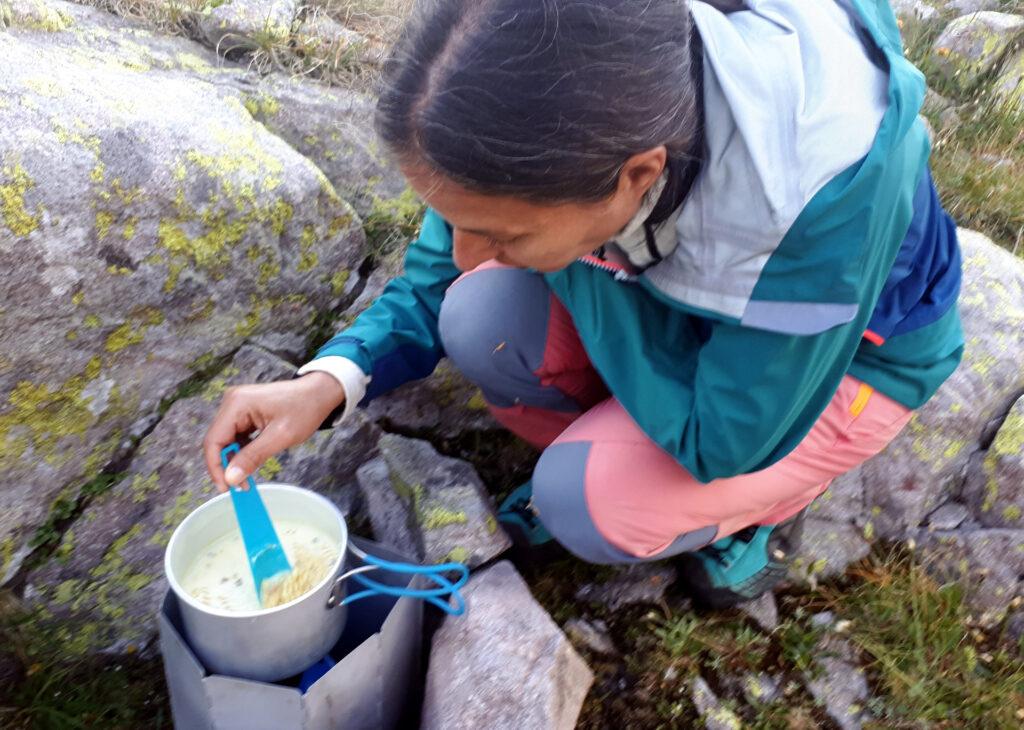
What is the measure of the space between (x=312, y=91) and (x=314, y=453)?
1.26 m

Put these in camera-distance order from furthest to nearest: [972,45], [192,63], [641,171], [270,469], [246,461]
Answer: [972,45]
[192,63]
[270,469]
[246,461]
[641,171]

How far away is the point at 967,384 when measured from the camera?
2.26 meters

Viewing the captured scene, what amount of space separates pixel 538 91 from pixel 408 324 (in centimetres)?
99

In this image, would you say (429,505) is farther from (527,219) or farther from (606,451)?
(527,219)

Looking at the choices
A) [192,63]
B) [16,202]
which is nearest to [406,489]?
[16,202]

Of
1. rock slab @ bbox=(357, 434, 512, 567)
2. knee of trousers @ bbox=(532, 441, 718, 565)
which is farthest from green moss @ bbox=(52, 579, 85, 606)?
knee of trousers @ bbox=(532, 441, 718, 565)

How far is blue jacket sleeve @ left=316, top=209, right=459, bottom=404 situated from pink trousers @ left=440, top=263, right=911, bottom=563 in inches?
2.2

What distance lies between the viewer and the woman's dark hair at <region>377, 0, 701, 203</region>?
1.07 meters

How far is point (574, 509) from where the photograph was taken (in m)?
1.81

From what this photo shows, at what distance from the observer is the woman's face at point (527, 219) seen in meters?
1.21

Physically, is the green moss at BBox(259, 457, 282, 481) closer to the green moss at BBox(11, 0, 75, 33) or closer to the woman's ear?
the woman's ear

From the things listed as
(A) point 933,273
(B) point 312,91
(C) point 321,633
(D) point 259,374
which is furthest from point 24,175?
(A) point 933,273

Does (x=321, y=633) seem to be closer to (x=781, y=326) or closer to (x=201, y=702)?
(x=201, y=702)

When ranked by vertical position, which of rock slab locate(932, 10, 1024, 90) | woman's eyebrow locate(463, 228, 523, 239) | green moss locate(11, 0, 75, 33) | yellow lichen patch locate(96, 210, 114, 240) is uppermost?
rock slab locate(932, 10, 1024, 90)
